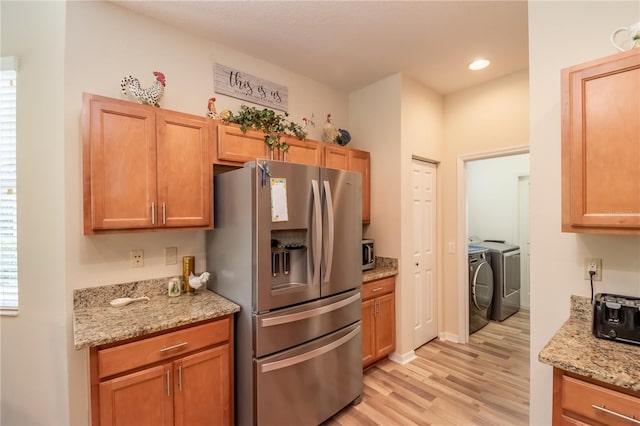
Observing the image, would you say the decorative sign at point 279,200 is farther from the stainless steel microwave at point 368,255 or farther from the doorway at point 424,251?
the doorway at point 424,251

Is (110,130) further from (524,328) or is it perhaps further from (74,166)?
(524,328)

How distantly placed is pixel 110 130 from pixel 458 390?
321 centimetres

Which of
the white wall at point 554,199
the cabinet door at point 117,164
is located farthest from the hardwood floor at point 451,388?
the cabinet door at point 117,164

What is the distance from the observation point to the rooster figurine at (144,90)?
187 centimetres

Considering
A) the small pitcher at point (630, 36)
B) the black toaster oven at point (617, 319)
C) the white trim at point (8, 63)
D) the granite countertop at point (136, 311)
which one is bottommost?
the granite countertop at point (136, 311)

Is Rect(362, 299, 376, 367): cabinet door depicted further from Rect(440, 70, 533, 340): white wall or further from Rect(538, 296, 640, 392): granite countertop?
Rect(538, 296, 640, 392): granite countertop

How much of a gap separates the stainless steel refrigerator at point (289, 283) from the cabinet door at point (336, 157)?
0.56 meters

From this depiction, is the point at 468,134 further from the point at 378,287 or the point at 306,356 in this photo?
the point at 306,356

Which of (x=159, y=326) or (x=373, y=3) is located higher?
(x=373, y=3)

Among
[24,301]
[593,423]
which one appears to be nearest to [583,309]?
[593,423]

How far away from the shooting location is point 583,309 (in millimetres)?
1555

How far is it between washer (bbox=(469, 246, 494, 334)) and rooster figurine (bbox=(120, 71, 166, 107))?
3.60m

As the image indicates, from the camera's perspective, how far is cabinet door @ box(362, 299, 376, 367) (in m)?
2.64

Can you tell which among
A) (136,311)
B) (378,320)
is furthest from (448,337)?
(136,311)
